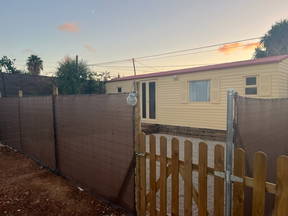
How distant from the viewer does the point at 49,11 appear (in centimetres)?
841

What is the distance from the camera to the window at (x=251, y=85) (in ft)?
23.2

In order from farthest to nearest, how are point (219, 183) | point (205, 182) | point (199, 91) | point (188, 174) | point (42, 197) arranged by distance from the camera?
1. point (199, 91)
2. point (42, 197)
3. point (188, 174)
4. point (205, 182)
5. point (219, 183)

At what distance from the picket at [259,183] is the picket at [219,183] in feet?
0.81

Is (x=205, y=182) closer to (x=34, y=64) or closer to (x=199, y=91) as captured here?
(x=199, y=91)

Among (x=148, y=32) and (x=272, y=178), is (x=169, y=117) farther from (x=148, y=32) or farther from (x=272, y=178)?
(x=272, y=178)

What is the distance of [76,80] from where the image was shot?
13.9 meters

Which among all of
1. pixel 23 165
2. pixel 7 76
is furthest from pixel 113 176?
pixel 7 76

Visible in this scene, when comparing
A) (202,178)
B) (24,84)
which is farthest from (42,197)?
(24,84)

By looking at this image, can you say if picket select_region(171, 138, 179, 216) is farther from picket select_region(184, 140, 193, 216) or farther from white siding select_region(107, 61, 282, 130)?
white siding select_region(107, 61, 282, 130)

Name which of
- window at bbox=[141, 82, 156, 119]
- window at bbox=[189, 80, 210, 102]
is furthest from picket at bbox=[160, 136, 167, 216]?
window at bbox=[141, 82, 156, 119]

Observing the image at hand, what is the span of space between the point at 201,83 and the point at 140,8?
4.35 metres

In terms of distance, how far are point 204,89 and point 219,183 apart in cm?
715

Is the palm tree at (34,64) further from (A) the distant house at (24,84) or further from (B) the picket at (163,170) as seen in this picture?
(B) the picket at (163,170)

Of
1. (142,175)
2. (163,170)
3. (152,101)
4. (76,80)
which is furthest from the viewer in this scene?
(76,80)
